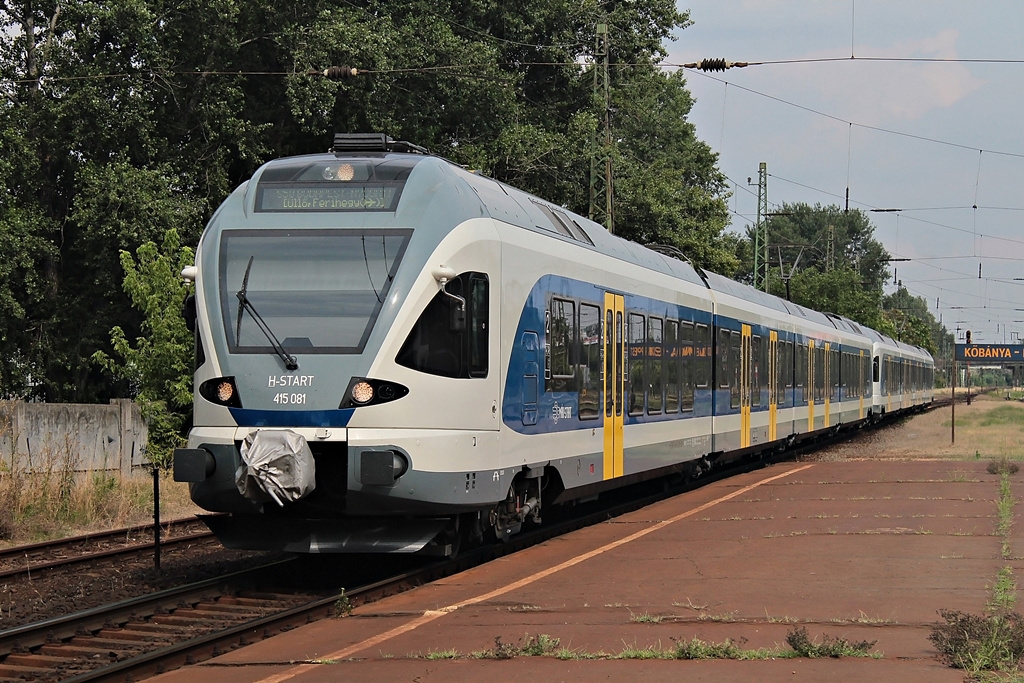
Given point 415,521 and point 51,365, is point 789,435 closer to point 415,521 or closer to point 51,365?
point 51,365

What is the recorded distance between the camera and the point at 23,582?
12.0 m

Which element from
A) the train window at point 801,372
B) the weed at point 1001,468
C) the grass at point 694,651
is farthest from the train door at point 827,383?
the grass at point 694,651

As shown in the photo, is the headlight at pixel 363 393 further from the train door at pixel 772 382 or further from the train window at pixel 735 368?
the train door at pixel 772 382

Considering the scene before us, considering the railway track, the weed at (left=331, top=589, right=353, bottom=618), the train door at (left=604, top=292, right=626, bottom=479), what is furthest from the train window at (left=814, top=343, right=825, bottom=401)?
the weed at (left=331, top=589, right=353, bottom=618)

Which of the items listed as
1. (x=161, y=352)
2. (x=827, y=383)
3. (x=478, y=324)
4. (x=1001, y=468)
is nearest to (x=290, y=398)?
(x=478, y=324)

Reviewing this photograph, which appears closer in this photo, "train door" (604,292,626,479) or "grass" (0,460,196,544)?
"train door" (604,292,626,479)

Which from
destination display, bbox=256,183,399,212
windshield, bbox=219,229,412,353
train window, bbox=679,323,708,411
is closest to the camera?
windshield, bbox=219,229,412,353

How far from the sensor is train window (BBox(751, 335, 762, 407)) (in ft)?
82.7

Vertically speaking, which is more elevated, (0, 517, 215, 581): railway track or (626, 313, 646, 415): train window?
(626, 313, 646, 415): train window

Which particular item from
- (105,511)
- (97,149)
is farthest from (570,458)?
(97,149)

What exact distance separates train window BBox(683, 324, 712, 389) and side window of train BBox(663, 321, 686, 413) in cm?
100

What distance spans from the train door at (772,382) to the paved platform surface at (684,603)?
9991 mm

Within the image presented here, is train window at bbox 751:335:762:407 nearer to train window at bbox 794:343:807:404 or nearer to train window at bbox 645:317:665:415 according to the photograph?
train window at bbox 794:343:807:404

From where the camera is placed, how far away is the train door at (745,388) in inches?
951
